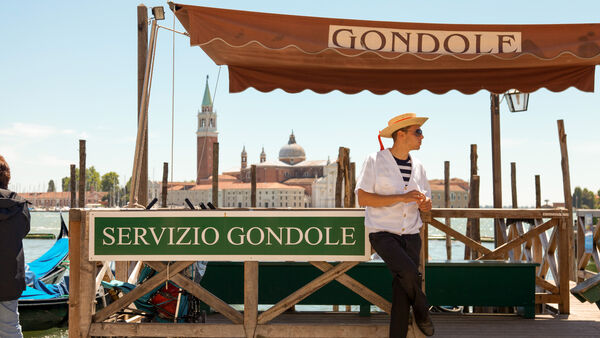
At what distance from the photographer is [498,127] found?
29.1 ft

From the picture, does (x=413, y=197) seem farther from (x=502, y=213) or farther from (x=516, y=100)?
(x=516, y=100)

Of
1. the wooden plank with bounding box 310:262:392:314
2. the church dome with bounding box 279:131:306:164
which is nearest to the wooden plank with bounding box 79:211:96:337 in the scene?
the wooden plank with bounding box 310:262:392:314

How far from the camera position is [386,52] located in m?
4.70

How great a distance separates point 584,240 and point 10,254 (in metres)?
6.99

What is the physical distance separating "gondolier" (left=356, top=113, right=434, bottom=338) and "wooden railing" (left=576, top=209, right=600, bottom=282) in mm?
4636

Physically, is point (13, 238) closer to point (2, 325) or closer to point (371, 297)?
point (2, 325)

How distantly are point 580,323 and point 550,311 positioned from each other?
36.8 inches

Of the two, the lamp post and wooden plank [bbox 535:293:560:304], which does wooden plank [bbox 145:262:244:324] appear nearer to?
wooden plank [bbox 535:293:560:304]

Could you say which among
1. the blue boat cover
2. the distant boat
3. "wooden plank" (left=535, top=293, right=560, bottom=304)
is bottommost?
the distant boat

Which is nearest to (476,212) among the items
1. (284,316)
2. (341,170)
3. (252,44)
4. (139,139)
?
(284,316)

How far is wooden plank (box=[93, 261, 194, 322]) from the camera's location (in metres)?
4.00

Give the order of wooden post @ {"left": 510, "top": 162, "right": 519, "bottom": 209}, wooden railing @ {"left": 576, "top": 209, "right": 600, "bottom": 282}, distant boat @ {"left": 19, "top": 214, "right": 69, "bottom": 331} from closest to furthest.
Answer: wooden railing @ {"left": 576, "top": 209, "right": 600, "bottom": 282}
distant boat @ {"left": 19, "top": 214, "right": 69, "bottom": 331}
wooden post @ {"left": 510, "top": 162, "right": 519, "bottom": 209}

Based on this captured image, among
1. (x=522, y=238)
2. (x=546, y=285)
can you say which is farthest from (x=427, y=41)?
(x=546, y=285)

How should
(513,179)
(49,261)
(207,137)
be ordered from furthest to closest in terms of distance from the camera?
(207,137) → (513,179) → (49,261)
